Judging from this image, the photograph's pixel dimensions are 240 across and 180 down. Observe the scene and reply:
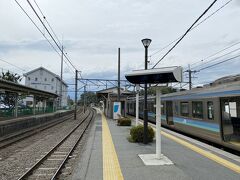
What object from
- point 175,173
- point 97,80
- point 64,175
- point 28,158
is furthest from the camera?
point 97,80

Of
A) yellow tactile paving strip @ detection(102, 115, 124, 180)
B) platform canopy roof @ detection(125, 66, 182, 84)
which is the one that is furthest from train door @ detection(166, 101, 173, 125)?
platform canopy roof @ detection(125, 66, 182, 84)

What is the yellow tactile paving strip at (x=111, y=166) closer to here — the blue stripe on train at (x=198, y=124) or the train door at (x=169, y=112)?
the blue stripe on train at (x=198, y=124)

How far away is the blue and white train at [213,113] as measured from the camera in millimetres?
10998

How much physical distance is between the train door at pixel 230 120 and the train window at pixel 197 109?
87.7 inches

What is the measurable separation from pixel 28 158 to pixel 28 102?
70.5 m

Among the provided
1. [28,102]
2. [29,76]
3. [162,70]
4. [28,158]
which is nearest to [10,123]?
[28,158]

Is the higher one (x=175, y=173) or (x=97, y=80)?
(x=97, y=80)

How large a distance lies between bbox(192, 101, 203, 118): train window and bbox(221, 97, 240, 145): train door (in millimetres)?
2229

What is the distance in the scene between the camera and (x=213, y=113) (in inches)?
488

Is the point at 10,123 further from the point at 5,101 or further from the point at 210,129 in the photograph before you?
the point at 5,101

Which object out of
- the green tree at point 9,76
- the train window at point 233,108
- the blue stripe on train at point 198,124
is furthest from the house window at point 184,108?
the green tree at point 9,76

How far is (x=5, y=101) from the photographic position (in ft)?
126

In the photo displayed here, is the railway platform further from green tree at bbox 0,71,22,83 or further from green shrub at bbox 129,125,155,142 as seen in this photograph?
green tree at bbox 0,71,22,83

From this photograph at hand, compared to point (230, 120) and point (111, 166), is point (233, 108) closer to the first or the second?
point (230, 120)
